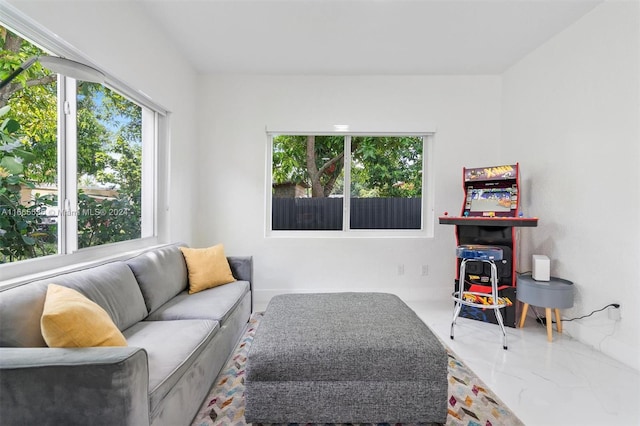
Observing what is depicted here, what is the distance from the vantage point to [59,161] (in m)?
1.74

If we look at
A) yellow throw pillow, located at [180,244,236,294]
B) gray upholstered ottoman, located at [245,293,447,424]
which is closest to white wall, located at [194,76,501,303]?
yellow throw pillow, located at [180,244,236,294]

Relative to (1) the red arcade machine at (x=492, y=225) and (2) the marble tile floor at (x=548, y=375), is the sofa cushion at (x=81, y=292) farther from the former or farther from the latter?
(1) the red arcade machine at (x=492, y=225)

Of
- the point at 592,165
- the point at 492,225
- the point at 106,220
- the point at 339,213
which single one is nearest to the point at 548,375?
the point at 492,225

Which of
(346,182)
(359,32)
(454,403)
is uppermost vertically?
(359,32)

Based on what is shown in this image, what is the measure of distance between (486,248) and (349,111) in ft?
7.01

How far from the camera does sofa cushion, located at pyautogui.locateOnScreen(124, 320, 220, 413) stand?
3.92 ft

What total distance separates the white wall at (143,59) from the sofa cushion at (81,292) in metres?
1.16

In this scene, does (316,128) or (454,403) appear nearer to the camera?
(454,403)

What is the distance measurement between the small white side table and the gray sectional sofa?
248 cm

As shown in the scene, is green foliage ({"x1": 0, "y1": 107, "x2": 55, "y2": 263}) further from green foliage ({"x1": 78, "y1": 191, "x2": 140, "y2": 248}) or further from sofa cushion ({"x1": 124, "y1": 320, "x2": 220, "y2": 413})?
sofa cushion ({"x1": 124, "y1": 320, "x2": 220, "y2": 413})

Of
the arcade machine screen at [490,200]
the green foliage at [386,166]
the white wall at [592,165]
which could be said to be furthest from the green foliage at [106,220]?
the white wall at [592,165]

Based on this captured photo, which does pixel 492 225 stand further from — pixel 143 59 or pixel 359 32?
pixel 143 59

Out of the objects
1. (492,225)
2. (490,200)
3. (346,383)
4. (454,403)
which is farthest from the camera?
(490,200)

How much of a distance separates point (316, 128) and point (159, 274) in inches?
91.0
